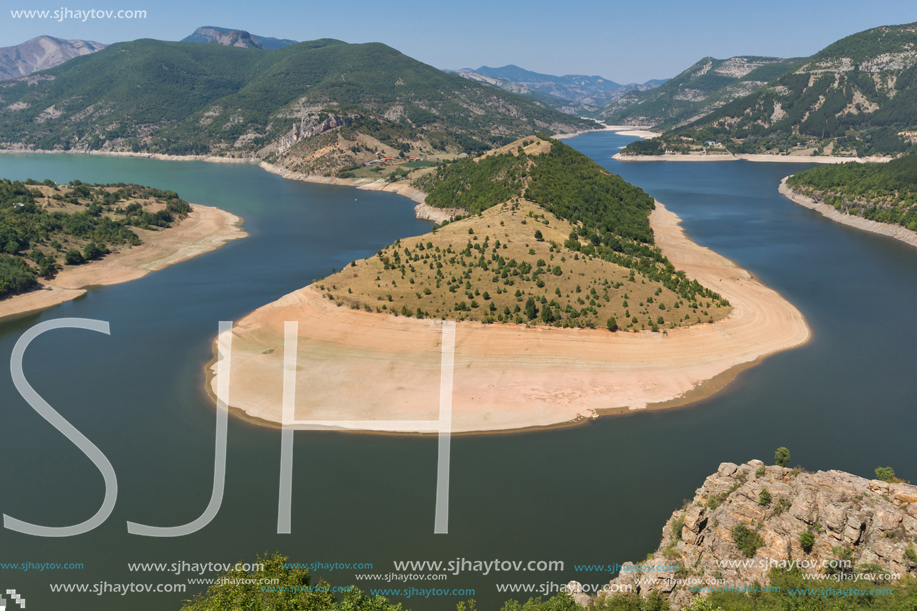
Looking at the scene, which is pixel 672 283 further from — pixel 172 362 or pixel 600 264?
pixel 172 362

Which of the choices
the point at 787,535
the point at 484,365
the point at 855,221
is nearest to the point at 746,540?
the point at 787,535

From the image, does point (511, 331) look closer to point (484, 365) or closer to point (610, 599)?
point (484, 365)

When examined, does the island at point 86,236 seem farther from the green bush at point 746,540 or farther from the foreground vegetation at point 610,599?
the green bush at point 746,540

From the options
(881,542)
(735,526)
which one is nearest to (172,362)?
(735,526)

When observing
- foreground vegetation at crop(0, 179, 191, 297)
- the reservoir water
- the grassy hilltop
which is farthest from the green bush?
foreground vegetation at crop(0, 179, 191, 297)

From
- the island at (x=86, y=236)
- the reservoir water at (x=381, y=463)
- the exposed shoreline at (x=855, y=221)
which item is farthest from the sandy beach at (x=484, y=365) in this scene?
the exposed shoreline at (x=855, y=221)

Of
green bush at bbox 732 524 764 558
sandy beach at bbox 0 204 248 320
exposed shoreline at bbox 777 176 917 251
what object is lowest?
green bush at bbox 732 524 764 558

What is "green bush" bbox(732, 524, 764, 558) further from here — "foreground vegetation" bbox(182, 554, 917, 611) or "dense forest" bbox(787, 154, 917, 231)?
"dense forest" bbox(787, 154, 917, 231)
